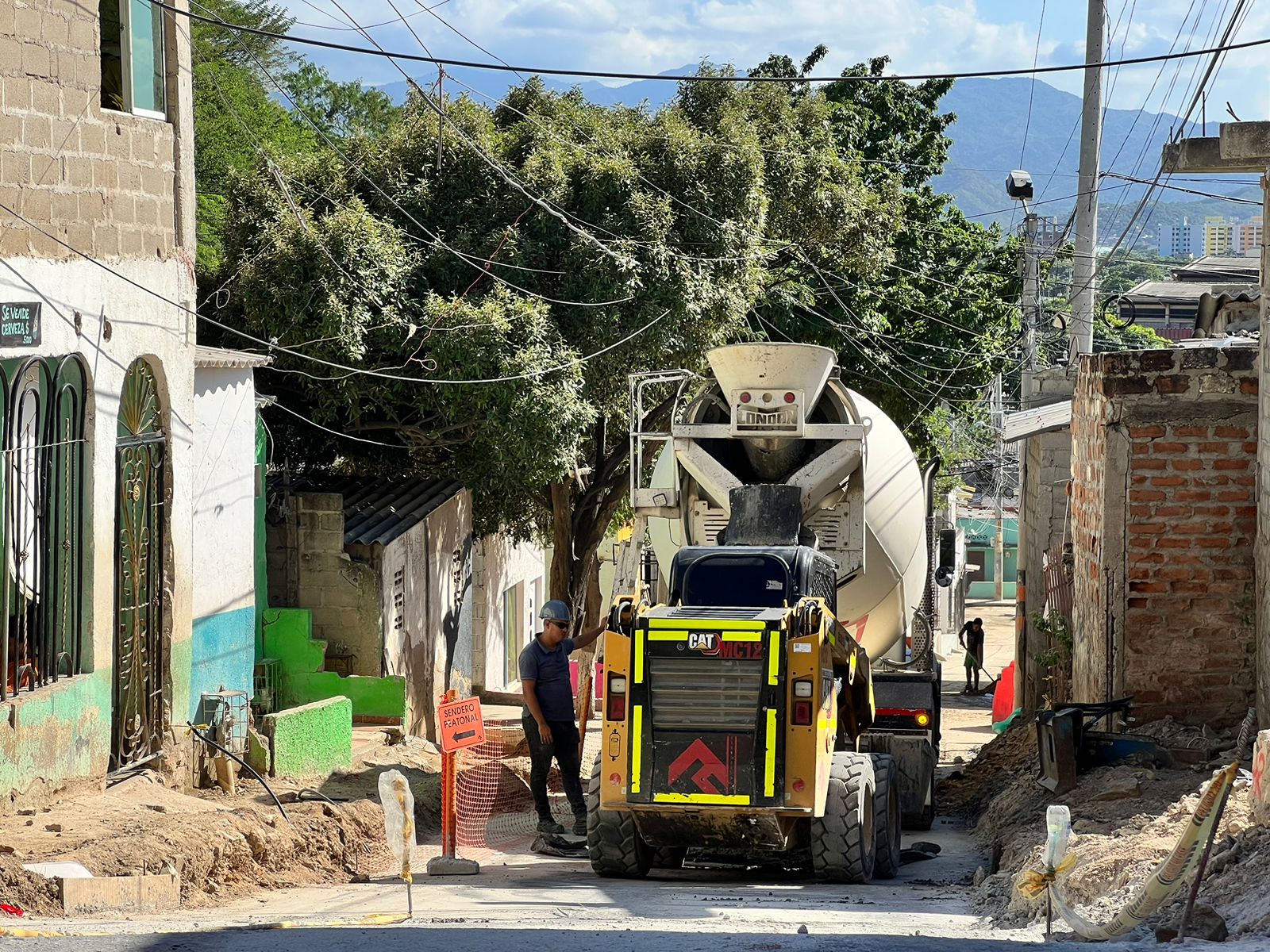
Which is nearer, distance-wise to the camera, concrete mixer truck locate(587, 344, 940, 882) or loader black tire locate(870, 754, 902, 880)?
concrete mixer truck locate(587, 344, 940, 882)

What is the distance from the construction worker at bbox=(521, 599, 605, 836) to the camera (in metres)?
11.9

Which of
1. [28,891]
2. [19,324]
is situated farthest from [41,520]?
[28,891]

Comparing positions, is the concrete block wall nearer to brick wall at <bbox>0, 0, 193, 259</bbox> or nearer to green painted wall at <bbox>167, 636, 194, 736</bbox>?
green painted wall at <bbox>167, 636, 194, 736</bbox>

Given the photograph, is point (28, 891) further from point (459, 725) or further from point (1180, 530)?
point (1180, 530)

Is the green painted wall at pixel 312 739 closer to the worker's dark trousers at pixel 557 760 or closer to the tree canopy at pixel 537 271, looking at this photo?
the worker's dark trousers at pixel 557 760

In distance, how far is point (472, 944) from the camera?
6.76 m

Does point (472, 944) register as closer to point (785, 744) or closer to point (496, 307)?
point (785, 744)

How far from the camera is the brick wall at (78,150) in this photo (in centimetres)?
1111

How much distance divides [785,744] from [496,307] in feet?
34.6

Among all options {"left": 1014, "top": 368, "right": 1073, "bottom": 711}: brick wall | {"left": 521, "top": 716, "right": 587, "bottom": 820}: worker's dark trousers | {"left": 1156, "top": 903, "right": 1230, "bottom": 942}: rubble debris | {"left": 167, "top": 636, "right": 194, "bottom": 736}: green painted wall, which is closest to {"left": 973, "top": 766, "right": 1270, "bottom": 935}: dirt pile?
{"left": 1156, "top": 903, "right": 1230, "bottom": 942}: rubble debris

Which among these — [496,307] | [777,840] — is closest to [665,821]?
[777,840]

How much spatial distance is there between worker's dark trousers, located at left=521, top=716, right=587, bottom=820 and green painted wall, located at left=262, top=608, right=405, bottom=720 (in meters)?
6.11

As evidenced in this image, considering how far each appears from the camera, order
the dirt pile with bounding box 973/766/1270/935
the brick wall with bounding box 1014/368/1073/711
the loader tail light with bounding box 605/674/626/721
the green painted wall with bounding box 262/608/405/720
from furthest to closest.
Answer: the brick wall with bounding box 1014/368/1073/711, the green painted wall with bounding box 262/608/405/720, the loader tail light with bounding box 605/674/626/721, the dirt pile with bounding box 973/766/1270/935

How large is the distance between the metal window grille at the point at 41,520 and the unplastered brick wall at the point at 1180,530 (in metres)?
8.14
